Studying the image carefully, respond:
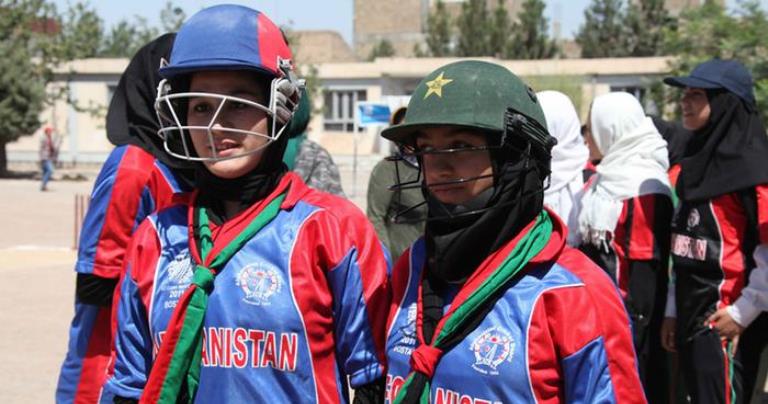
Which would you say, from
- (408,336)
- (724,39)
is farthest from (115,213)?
(724,39)

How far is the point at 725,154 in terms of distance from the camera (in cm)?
428

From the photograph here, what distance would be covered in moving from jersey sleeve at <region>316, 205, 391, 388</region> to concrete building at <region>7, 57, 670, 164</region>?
38459 millimetres

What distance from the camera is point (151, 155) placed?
3.18 meters

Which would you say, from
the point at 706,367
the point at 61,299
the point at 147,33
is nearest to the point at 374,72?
the point at 147,33

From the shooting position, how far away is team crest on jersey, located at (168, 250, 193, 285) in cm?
238

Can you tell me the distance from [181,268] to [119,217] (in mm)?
809

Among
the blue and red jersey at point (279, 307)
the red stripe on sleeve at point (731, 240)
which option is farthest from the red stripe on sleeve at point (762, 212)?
the blue and red jersey at point (279, 307)

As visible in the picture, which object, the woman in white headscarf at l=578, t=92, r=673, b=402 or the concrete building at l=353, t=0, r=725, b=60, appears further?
the concrete building at l=353, t=0, r=725, b=60

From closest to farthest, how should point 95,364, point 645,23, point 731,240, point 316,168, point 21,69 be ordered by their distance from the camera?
1. point 95,364
2. point 731,240
3. point 316,168
4. point 21,69
5. point 645,23

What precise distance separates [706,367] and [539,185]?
7.85 feet

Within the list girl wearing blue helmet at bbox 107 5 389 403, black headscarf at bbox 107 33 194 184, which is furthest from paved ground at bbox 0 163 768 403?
girl wearing blue helmet at bbox 107 5 389 403

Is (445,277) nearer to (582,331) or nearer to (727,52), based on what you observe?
(582,331)

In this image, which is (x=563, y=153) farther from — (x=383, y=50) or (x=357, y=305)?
(x=383, y=50)

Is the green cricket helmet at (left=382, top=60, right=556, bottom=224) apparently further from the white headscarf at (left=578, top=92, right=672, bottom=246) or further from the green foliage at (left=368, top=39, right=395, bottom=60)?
the green foliage at (left=368, top=39, right=395, bottom=60)
